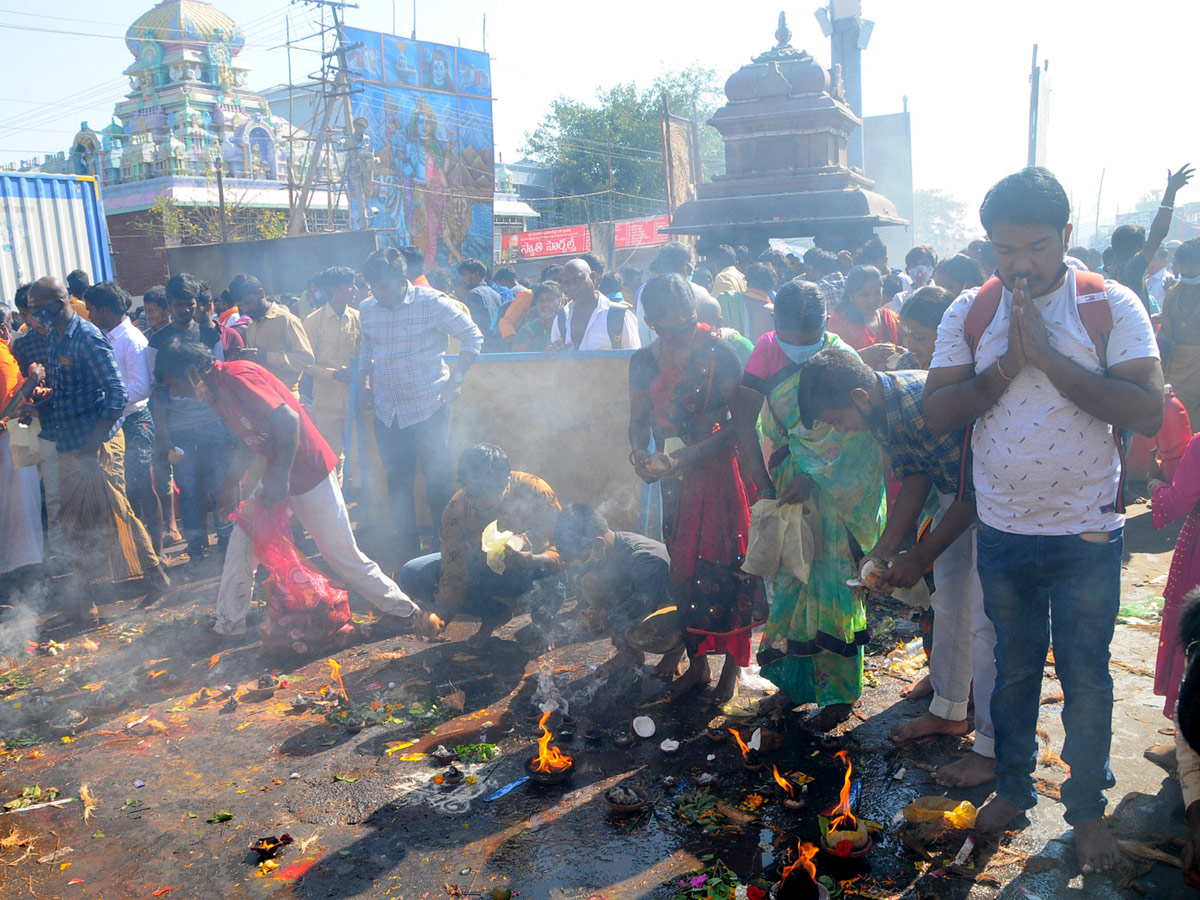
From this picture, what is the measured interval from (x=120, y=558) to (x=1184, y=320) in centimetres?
859

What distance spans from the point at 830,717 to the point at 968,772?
2.25ft

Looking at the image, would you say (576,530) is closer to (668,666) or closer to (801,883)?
(668,666)

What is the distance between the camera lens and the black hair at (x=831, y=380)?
3434mm

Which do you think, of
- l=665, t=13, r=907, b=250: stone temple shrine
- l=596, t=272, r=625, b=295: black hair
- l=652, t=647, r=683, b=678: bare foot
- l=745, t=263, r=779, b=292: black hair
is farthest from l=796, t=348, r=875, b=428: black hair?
l=665, t=13, r=907, b=250: stone temple shrine

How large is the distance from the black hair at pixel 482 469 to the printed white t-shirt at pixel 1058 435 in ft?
9.45

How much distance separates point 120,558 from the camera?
627 centimetres

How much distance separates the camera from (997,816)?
309cm

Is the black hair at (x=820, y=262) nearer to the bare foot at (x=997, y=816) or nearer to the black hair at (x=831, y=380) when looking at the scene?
the black hair at (x=831, y=380)

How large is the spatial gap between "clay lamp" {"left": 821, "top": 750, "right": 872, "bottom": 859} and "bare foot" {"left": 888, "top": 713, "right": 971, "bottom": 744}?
2.62 ft

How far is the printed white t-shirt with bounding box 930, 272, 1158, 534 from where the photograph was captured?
8.54 ft

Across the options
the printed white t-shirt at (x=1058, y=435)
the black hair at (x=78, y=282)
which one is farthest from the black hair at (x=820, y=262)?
the black hair at (x=78, y=282)

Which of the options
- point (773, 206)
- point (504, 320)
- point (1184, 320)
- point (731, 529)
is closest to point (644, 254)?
point (773, 206)

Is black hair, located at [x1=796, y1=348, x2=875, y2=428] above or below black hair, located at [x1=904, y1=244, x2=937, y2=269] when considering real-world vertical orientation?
below

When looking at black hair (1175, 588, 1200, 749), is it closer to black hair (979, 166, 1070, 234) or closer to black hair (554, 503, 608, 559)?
black hair (979, 166, 1070, 234)
